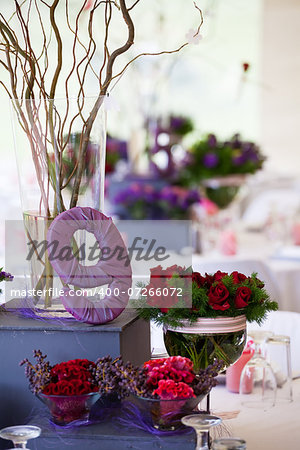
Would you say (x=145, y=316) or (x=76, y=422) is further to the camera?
(x=145, y=316)

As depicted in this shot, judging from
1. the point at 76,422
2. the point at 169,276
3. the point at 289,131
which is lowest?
the point at 76,422

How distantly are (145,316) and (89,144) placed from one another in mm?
331

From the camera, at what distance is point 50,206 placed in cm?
129

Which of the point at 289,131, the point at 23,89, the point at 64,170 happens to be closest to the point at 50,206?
the point at 64,170

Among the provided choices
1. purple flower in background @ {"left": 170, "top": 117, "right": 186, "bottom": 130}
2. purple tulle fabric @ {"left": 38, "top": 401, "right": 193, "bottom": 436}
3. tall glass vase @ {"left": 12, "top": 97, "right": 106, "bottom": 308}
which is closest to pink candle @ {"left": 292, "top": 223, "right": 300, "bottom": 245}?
purple flower in background @ {"left": 170, "top": 117, "right": 186, "bottom": 130}

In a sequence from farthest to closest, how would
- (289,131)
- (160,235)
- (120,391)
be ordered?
(289,131), (160,235), (120,391)

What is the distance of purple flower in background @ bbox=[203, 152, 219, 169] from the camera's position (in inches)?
143

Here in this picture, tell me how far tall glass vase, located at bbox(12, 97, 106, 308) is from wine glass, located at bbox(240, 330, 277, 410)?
515mm

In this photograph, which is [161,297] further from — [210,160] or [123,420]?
[210,160]

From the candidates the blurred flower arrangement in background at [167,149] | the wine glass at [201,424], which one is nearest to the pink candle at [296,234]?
the blurred flower arrangement in background at [167,149]

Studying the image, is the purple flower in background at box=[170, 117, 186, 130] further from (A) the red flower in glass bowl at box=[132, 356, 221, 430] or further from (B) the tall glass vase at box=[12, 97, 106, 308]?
(A) the red flower in glass bowl at box=[132, 356, 221, 430]

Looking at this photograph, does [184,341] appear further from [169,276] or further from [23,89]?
[23,89]

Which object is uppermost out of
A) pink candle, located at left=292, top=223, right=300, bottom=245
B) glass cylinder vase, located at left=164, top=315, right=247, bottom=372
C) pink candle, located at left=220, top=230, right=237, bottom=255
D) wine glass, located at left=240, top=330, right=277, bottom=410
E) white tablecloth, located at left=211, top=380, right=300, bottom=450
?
pink candle, located at left=292, top=223, right=300, bottom=245

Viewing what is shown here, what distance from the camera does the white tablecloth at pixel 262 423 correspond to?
126 cm
